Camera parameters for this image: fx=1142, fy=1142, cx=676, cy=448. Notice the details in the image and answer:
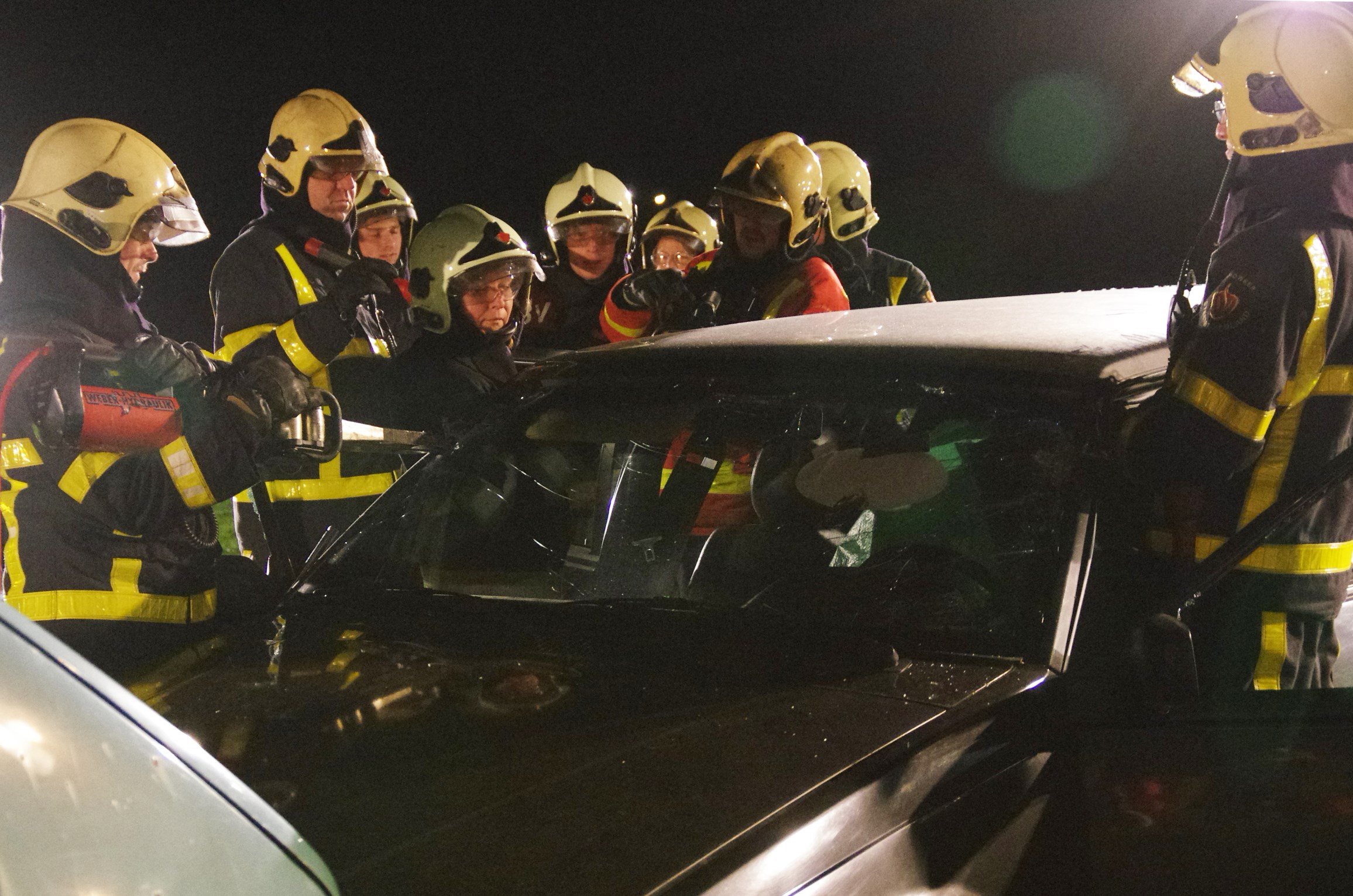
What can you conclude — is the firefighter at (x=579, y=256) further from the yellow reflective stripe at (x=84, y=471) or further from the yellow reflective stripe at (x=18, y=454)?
the yellow reflective stripe at (x=18, y=454)

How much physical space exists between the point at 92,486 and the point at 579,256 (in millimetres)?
3087

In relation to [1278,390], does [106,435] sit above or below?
below

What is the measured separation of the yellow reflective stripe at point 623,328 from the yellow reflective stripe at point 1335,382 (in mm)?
3330

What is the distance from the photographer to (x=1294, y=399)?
226cm

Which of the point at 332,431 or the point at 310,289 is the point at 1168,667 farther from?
the point at 310,289

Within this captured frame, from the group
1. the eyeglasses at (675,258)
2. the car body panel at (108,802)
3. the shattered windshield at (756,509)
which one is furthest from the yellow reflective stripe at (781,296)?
the car body panel at (108,802)

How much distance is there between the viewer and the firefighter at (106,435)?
287 cm

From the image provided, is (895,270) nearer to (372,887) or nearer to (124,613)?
(124,613)

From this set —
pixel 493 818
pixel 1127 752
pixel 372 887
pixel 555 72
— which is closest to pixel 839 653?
pixel 1127 752

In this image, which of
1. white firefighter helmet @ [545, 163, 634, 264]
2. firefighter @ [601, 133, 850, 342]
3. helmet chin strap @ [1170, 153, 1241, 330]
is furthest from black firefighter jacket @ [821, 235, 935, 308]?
helmet chin strap @ [1170, 153, 1241, 330]

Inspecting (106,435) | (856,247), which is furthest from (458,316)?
(856,247)

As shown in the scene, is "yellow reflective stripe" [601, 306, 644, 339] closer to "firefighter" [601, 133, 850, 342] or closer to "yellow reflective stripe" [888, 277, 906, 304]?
"firefighter" [601, 133, 850, 342]

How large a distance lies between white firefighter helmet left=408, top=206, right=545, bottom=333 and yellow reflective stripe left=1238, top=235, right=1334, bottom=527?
282cm

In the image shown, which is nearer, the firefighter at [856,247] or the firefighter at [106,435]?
the firefighter at [106,435]
